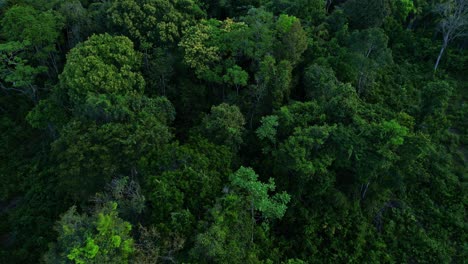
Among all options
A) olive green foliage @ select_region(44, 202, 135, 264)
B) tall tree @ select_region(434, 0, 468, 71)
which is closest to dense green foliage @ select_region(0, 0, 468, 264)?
olive green foliage @ select_region(44, 202, 135, 264)

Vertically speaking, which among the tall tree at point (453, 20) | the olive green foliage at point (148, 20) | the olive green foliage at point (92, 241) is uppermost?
the tall tree at point (453, 20)

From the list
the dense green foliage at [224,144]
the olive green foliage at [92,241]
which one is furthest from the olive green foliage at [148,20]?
the olive green foliage at [92,241]

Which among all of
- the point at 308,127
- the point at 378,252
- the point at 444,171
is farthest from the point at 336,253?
the point at 444,171

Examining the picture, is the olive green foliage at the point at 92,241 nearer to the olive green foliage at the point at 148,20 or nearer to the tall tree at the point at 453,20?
the olive green foliage at the point at 148,20

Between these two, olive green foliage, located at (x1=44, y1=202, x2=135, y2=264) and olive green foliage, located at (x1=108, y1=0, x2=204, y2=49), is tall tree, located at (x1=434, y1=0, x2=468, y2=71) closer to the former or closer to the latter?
olive green foliage, located at (x1=108, y1=0, x2=204, y2=49)

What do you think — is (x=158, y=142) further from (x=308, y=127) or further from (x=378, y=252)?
(x=378, y=252)

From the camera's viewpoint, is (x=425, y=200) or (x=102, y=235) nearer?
(x=102, y=235)

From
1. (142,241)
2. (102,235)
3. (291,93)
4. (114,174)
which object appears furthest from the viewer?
(291,93)

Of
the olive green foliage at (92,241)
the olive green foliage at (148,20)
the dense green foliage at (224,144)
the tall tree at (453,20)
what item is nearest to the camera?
the olive green foliage at (92,241)

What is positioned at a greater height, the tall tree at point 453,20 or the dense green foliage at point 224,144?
the tall tree at point 453,20
